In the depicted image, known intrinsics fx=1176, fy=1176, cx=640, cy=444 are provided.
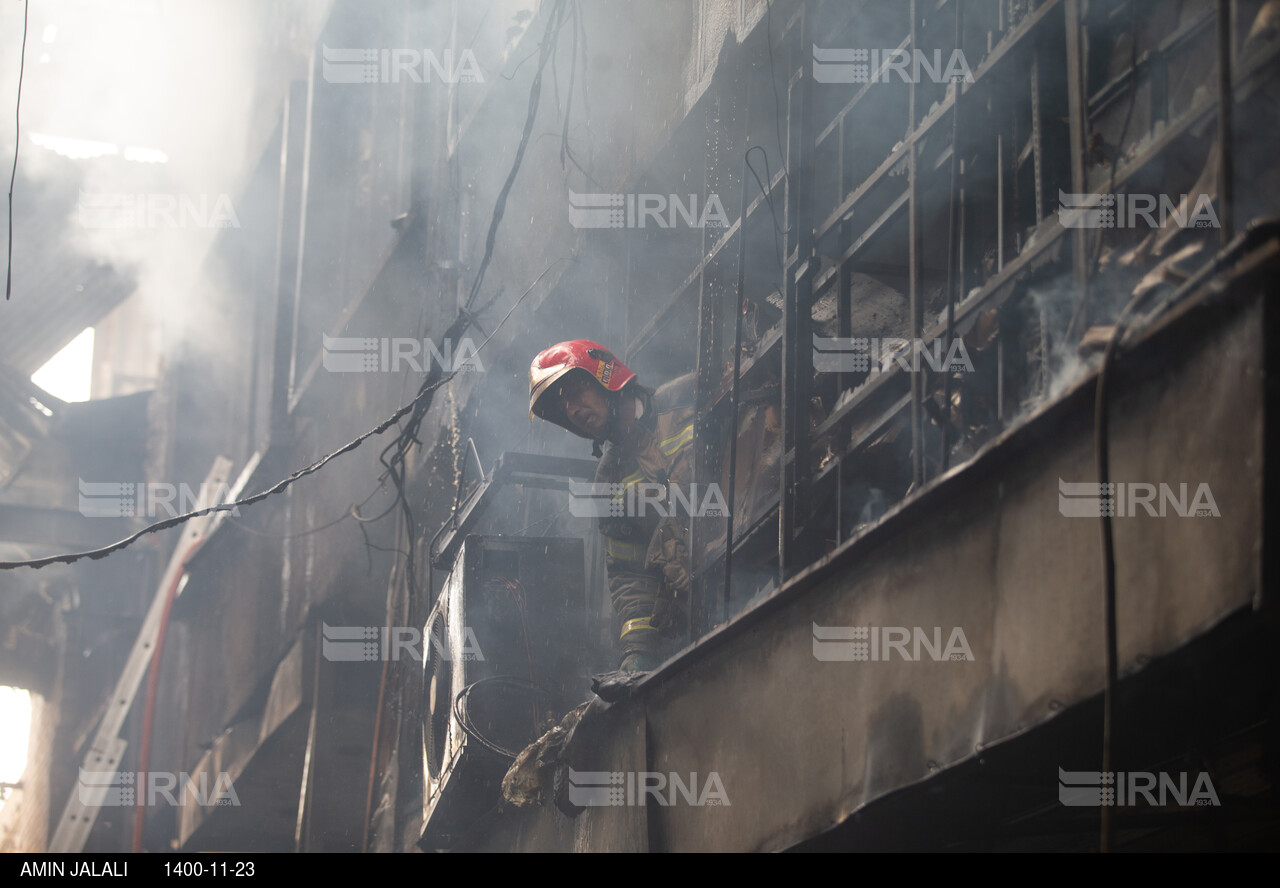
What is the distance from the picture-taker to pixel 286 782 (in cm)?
1329

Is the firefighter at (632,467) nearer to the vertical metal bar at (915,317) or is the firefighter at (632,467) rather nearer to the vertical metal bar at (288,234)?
the vertical metal bar at (915,317)

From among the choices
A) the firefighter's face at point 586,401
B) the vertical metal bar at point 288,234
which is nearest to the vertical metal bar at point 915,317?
the firefighter's face at point 586,401

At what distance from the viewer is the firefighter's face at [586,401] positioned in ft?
21.5

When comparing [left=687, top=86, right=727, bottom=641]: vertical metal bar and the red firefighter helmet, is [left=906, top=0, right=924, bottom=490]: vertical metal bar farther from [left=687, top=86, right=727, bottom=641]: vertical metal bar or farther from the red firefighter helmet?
the red firefighter helmet

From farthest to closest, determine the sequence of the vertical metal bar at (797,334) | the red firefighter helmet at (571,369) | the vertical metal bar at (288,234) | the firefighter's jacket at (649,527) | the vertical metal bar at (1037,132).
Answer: the vertical metal bar at (288,234)
the red firefighter helmet at (571,369)
the firefighter's jacket at (649,527)
the vertical metal bar at (797,334)
the vertical metal bar at (1037,132)

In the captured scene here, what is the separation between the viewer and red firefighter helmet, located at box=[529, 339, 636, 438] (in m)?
6.49

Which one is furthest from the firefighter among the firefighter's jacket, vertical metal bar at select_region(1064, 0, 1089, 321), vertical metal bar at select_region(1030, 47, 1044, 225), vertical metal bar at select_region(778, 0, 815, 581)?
vertical metal bar at select_region(1064, 0, 1089, 321)

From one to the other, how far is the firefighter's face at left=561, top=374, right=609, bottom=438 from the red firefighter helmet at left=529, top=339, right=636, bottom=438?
0.05m

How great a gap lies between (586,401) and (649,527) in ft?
2.57

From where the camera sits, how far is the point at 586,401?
6555mm

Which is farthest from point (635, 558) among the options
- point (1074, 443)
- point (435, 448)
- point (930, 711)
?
point (435, 448)

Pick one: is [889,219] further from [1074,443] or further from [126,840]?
[126,840]

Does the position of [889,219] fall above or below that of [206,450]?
below
